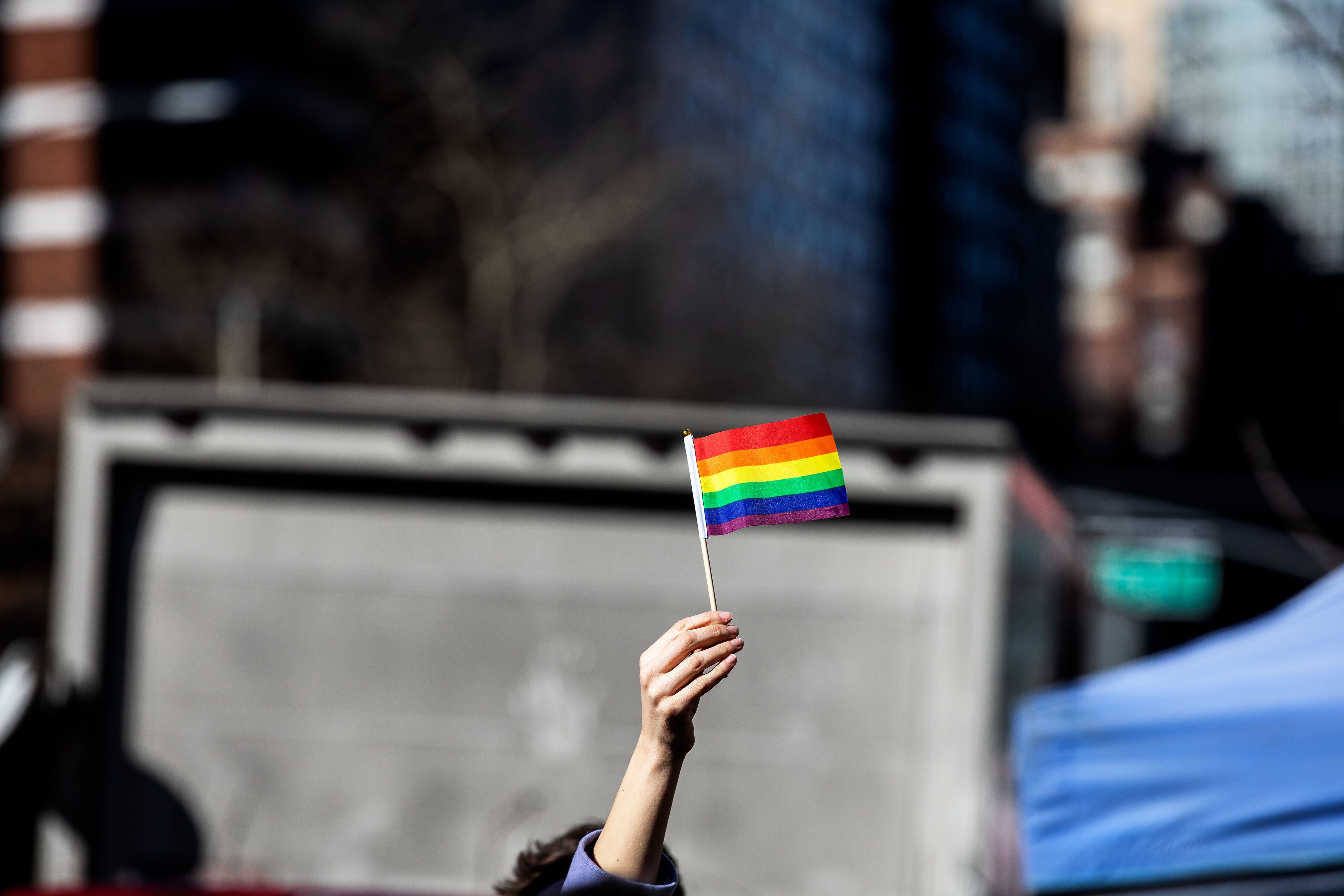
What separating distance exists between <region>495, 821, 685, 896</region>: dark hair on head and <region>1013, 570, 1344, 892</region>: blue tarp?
2.64 metres

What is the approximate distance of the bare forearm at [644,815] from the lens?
2.40 m

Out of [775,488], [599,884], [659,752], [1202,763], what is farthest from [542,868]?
[1202,763]

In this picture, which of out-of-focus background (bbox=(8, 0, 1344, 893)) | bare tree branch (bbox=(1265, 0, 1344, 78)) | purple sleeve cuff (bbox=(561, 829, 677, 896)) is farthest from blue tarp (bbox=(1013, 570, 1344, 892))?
bare tree branch (bbox=(1265, 0, 1344, 78))

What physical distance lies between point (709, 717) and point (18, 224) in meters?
21.3

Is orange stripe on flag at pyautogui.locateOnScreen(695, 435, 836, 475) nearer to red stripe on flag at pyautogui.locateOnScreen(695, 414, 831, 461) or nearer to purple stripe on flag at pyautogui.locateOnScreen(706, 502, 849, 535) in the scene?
red stripe on flag at pyautogui.locateOnScreen(695, 414, 831, 461)

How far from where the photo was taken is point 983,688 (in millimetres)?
7148

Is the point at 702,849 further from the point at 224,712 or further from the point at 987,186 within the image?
the point at 987,186

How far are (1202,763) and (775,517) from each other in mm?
2607

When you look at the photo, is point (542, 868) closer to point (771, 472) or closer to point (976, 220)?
point (771, 472)

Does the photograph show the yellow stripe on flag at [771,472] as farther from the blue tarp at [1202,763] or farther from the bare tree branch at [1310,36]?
the bare tree branch at [1310,36]

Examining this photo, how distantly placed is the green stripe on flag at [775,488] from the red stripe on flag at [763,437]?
0.28 ft

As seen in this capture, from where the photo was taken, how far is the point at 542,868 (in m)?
2.64

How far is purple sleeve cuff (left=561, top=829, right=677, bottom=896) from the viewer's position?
2393mm

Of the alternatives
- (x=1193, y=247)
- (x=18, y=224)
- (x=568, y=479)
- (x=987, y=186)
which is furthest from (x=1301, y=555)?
(x=987, y=186)
